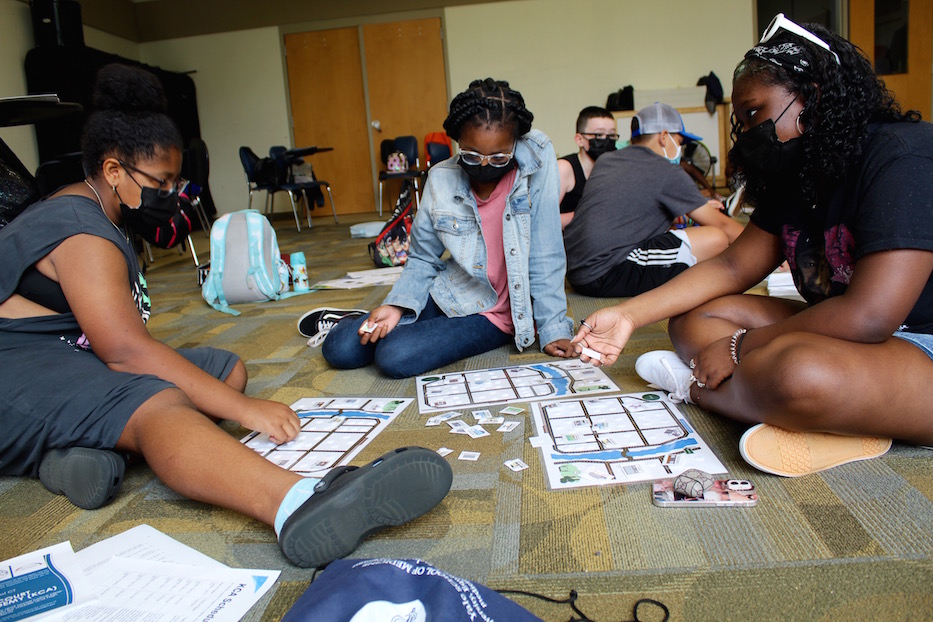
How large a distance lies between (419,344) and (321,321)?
796 millimetres

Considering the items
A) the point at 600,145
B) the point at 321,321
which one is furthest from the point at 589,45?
the point at 321,321

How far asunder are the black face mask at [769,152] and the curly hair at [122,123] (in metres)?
1.30

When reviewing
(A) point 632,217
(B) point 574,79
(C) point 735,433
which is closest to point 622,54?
(B) point 574,79

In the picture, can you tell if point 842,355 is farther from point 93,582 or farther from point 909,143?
point 93,582

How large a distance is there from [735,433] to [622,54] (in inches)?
306

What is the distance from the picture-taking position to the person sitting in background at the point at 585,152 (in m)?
3.58

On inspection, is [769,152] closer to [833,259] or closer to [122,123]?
[833,259]

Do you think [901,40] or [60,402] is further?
[901,40]

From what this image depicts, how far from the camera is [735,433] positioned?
4.99ft

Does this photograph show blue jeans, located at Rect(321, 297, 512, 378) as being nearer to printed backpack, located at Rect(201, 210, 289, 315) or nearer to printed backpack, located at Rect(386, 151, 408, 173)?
printed backpack, located at Rect(201, 210, 289, 315)

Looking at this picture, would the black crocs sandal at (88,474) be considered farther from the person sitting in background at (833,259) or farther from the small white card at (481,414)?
the person sitting in background at (833,259)

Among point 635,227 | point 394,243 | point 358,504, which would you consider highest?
point 635,227

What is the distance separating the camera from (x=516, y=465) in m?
1.46

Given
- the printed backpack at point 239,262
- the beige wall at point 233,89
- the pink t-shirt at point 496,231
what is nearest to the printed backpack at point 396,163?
the beige wall at point 233,89
